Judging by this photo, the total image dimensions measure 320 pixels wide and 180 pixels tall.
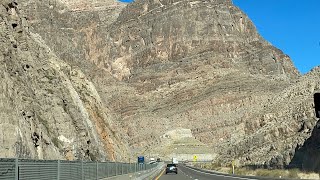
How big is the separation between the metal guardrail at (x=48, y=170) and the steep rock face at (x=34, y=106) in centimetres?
983

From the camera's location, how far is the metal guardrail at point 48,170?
12.0 metres

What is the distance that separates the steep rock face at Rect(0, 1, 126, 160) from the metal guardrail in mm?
9830

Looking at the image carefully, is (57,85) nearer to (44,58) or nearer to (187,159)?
(44,58)

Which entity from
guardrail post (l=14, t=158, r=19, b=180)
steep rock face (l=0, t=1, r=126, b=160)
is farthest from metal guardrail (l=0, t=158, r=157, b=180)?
steep rock face (l=0, t=1, r=126, b=160)

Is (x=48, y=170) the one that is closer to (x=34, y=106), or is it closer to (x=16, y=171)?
(x=16, y=171)

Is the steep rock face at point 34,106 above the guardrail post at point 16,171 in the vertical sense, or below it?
above

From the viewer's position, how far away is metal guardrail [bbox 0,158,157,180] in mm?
12023

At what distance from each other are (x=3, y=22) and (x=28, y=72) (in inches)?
211

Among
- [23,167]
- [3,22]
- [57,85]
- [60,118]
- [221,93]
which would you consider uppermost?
[221,93]

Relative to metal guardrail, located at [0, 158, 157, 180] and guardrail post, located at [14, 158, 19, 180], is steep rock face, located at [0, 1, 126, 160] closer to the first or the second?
metal guardrail, located at [0, 158, 157, 180]

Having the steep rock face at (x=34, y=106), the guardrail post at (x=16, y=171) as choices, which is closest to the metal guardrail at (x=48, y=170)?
the guardrail post at (x=16, y=171)

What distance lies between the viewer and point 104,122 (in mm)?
71438

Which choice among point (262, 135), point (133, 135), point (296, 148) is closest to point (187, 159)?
point (133, 135)

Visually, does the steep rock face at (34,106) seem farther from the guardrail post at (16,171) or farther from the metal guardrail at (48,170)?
the guardrail post at (16,171)
